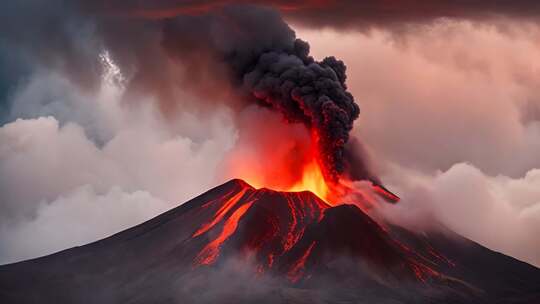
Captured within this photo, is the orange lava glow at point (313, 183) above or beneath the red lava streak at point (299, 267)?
above

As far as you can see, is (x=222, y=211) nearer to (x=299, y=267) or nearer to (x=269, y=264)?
(x=269, y=264)

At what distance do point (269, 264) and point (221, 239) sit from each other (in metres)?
5.25

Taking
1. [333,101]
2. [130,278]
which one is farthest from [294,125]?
[130,278]

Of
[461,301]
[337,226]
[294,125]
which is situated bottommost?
[461,301]

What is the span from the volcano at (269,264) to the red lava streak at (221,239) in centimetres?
10

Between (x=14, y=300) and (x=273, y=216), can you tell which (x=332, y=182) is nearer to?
(x=273, y=216)

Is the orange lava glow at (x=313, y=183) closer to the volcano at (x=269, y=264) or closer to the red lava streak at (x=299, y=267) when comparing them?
the volcano at (x=269, y=264)

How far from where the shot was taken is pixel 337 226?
105 m

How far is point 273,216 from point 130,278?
482 inches

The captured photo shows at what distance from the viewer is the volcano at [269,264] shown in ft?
326

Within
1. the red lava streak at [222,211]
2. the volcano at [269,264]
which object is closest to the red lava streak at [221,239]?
the volcano at [269,264]

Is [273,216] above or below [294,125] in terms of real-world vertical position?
below

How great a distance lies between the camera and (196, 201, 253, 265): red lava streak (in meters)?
104

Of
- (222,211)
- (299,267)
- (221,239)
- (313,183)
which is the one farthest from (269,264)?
(313,183)
